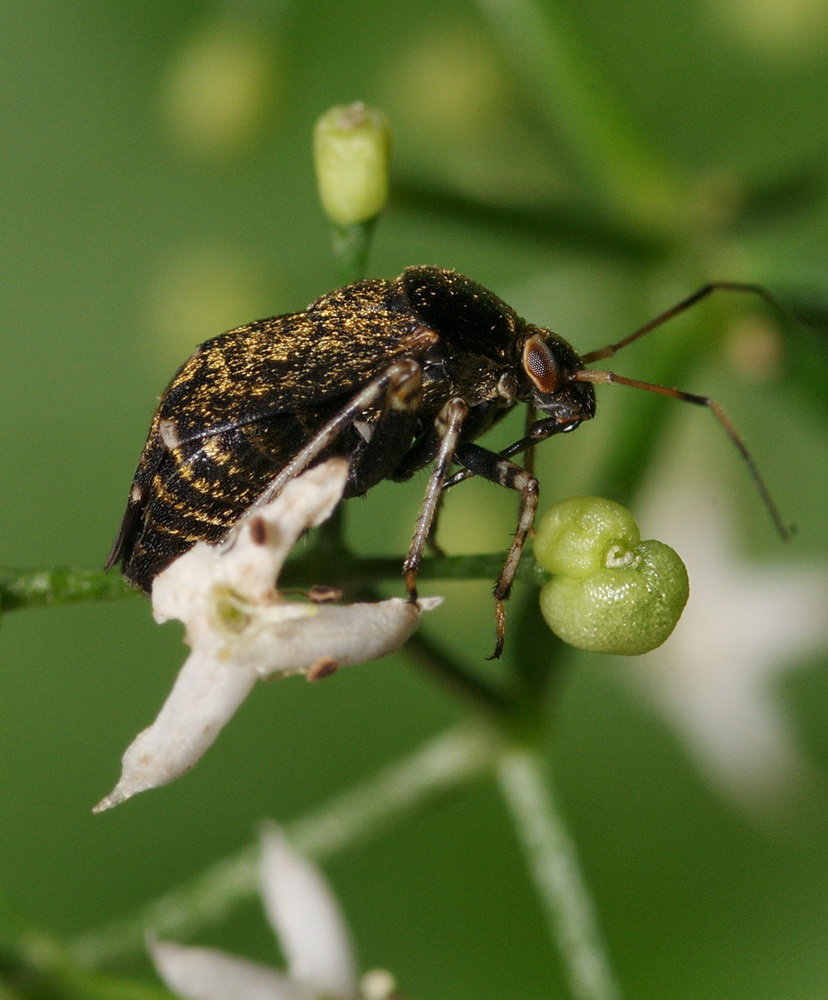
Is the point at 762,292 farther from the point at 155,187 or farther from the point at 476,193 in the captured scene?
the point at 155,187

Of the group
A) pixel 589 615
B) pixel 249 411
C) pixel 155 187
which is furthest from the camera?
pixel 155 187

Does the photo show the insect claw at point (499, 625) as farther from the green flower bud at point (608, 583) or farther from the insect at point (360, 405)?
the green flower bud at point (608, 583)

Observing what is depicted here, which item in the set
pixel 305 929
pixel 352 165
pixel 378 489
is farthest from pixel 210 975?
pixel 378 489

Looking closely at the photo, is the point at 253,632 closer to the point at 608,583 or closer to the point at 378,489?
the point at 608,583

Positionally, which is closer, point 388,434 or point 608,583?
point 608,583

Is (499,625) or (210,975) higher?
(499,625)

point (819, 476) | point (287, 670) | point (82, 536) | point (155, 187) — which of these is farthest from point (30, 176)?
point (287, 670)

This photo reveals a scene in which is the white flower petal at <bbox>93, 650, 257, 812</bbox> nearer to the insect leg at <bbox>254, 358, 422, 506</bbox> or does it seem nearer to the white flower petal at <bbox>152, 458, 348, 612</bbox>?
the white flower petal at <bbox>152, 458, 348, 612</bbox>
